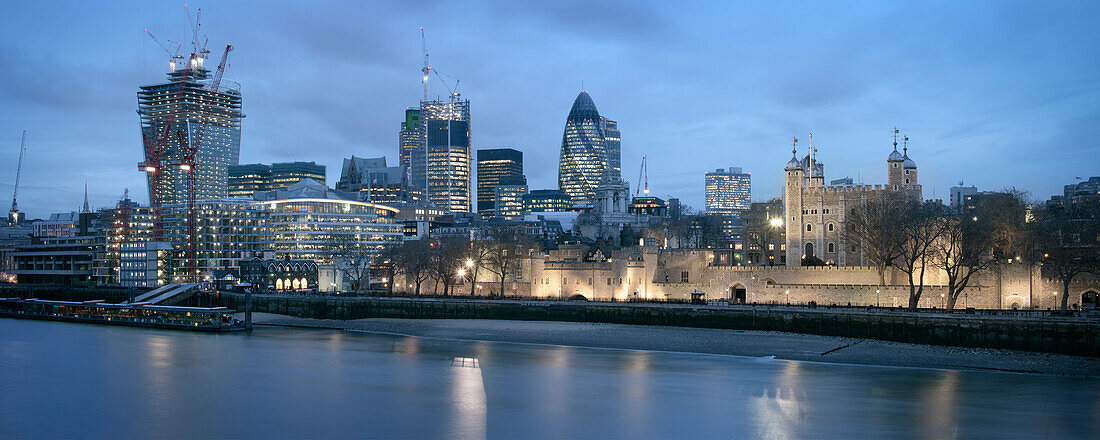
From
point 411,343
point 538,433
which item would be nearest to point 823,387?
point 538,433

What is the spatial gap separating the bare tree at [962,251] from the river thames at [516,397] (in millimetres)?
15483

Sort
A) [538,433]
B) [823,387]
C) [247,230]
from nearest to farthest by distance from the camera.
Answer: [538,433] < [823,387] < [247,230]

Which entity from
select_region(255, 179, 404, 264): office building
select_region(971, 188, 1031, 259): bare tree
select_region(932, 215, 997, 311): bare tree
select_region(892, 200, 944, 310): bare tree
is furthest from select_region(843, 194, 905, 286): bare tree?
select_region(255, 179, 404, 264): office building

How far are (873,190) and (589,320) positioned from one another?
93.5 feet

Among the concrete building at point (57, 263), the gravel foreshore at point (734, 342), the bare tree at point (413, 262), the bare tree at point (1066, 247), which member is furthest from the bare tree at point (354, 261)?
the bare tree at point (1066, 247)

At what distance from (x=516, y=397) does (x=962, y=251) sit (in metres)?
37.9

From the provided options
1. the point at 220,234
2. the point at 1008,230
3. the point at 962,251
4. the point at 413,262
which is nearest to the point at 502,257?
the point at 413,262

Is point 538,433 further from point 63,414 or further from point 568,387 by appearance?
point 63,414

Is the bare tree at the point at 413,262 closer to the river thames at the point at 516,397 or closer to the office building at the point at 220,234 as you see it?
the river thames at the point at 516,397

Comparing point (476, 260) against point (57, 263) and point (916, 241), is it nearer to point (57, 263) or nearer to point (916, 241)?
point (916, 241)

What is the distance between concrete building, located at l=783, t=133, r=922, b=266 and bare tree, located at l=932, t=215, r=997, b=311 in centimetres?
965

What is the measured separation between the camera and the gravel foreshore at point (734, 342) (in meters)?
47.0

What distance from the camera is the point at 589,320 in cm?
7194

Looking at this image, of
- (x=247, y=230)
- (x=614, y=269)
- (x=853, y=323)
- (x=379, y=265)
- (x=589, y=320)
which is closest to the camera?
(x=853, y=323)
